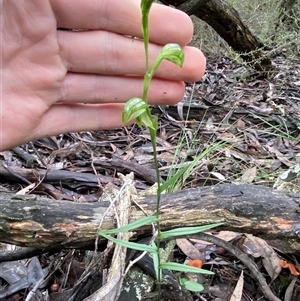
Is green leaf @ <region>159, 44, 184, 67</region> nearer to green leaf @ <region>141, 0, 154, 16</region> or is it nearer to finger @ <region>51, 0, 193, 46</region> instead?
green leaf @ <region>141, 0, 154, 16</region>

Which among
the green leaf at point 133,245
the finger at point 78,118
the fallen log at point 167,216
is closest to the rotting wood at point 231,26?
the finger at point 78,118

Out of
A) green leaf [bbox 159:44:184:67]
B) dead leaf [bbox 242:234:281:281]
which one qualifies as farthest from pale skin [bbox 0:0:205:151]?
dead leaf [bbox 242:234:281:281]

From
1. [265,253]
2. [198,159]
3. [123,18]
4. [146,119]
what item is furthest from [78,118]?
[265,253]

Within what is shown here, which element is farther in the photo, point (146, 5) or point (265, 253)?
point (265, 253)

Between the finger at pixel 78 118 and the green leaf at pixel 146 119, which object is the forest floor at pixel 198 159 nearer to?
the finger at pixel 78 118

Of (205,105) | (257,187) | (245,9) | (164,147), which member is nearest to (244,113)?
(205,105)

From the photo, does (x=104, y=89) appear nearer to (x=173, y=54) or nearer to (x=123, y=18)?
(x=123, y=18)

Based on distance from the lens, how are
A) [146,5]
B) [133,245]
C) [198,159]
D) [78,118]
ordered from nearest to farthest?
1. [146,5]
2. [133,245]
3. [78,118]
4. [198,159]
